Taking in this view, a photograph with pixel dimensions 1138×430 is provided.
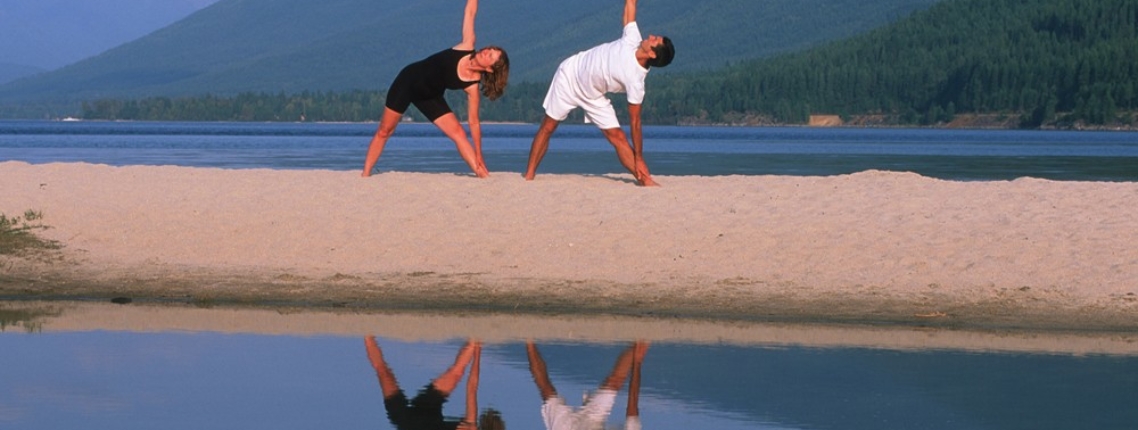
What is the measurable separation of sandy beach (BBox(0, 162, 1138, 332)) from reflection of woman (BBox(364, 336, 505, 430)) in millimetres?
2436

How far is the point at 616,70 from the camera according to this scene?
16922 millimetres

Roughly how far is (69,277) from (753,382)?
6.28 m

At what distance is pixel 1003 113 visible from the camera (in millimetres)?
181375

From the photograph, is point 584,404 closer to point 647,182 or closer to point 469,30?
point 469,30

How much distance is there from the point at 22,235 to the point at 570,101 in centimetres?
522

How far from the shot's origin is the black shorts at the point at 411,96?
17.8 meters

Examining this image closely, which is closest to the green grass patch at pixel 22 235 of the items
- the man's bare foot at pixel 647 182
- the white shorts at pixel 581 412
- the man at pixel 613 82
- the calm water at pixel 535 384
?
the calm water at pixel 535 384

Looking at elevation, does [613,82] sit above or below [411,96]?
above

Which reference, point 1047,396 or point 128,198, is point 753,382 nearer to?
point 1047,396

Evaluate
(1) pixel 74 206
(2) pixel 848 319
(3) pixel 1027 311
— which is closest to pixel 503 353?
(2) pixel 848 319

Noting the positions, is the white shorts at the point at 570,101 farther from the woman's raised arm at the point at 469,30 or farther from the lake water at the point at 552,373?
the lake water at the point at 552,373

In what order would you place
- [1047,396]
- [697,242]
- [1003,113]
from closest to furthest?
[1047,396] < [697,242] < [1003,113]

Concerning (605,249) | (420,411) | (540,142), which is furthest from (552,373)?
(540,142)

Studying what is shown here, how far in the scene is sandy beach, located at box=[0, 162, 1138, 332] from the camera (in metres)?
12.6
